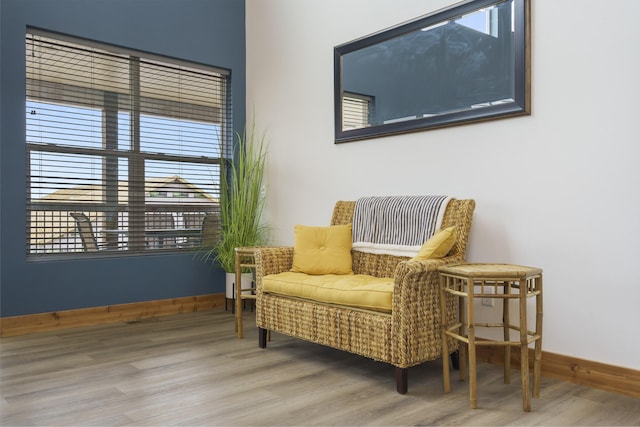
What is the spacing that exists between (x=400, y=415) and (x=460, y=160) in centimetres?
157

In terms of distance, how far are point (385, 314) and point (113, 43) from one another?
3070 mm

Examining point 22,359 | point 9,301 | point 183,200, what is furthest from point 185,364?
point 183,200

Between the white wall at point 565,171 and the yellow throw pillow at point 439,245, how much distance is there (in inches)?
16.1

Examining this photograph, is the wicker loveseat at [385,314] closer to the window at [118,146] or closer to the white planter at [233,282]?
the white planter at [233,282]

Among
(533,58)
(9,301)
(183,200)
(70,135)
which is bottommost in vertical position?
(9,301)

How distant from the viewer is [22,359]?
9.82ft

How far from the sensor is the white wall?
2428mm

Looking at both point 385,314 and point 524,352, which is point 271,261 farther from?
point 524,352

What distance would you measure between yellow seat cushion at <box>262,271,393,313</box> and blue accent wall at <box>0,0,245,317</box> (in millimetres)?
1477

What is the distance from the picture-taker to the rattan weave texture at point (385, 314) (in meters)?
2.42

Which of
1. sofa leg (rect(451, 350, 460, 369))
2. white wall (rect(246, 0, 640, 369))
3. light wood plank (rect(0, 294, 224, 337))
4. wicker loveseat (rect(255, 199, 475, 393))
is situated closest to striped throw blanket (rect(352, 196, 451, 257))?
wicker loveseat (rect(255, 199, 475, 393))

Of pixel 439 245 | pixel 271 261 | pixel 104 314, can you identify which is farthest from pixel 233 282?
pixel 439 245

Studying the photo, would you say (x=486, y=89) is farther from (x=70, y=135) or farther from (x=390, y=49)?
(x=70, y=135)

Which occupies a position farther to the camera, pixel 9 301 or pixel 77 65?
pixel 77 65
